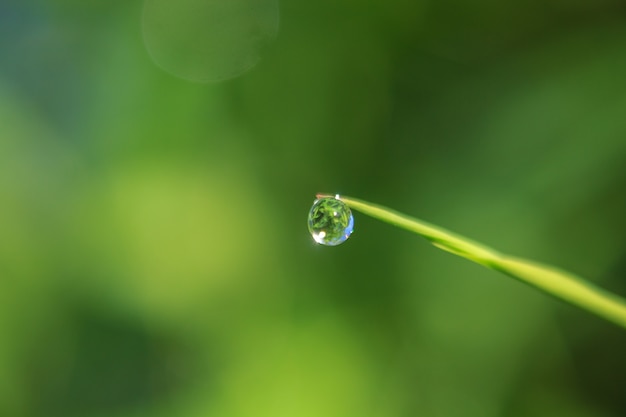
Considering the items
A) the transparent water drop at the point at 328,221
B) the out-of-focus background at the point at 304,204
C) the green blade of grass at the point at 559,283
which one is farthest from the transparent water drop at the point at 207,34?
the green blade of grass at the point at 559,283

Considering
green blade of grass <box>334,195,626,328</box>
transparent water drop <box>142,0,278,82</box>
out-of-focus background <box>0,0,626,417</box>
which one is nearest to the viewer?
green blade of grass <box>334,195,626,328</box>

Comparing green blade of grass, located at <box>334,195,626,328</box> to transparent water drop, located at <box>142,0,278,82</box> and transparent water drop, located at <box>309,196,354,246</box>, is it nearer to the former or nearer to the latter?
transparent water drop, located at <box>309,196,354,246</box>

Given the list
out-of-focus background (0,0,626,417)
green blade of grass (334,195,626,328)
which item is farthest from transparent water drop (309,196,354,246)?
out-of-focus background (0,0,626,417)

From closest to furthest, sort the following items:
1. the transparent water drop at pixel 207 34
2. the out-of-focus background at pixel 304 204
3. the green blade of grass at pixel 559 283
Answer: the green blade of grass at pixel 559 283
the out-of-focus background at pixel 304 204
the transparent water drop at pixel 207 34

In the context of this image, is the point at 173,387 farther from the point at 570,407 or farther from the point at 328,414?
the point at 570,407

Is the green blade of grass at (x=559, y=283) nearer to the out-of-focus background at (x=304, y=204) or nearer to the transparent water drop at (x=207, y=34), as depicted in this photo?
the out-of-focus background at (x=304, y=204)

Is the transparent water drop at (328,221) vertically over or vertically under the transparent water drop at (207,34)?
under

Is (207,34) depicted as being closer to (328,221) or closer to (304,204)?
(304,204)

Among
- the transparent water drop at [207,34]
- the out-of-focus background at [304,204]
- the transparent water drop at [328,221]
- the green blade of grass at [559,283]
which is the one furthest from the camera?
the transparent water drop at [207,34]

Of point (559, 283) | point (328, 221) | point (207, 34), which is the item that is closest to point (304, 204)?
point (207, 34)
